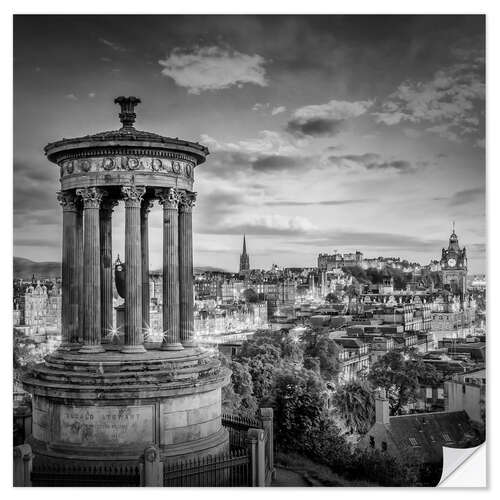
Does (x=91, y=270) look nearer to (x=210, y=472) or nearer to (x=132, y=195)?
(x=132, y=195)

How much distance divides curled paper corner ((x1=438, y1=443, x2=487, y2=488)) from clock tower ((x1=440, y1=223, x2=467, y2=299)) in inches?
134

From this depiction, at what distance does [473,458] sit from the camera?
39.7 feet

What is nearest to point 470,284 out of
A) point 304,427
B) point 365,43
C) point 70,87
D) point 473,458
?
point 473,458

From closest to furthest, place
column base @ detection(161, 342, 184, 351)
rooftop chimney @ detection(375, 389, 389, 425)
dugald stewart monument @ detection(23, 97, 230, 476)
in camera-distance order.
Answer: dugald stewart monument @ detection(23, 97, 230, 476) < column base @ detection(161, 342, 184, 351) < rooftop chimney @ detection(375, 389, 389, 425)

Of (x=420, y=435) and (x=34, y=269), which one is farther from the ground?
(x=34, y=269)

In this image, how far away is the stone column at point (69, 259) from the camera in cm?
1310

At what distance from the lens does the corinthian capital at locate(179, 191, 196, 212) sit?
1347 cm

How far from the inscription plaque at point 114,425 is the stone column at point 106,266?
7.53ft

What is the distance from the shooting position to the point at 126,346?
12.4m

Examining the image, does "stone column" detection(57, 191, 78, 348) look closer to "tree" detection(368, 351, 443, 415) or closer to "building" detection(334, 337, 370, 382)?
"tree" detection(368, 351, 443, 415)

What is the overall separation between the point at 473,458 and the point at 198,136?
7306 millimetres

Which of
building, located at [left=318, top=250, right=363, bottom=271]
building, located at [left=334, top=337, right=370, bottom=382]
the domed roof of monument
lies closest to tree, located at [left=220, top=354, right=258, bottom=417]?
building, located at [left=318, top=250, right=363, bottom=271]

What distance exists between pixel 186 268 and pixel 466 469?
19.0 feet

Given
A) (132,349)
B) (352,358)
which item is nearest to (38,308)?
(132,349)
